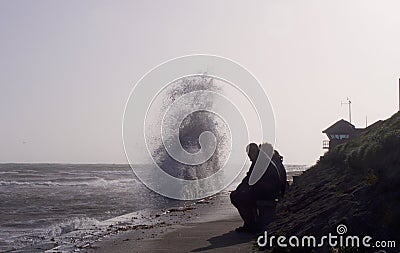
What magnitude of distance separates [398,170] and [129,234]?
13.8m

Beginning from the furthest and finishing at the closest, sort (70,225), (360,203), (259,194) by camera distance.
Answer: (70,225) → (259,194) → (360,203)

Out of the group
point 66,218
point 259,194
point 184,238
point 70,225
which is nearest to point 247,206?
point 259,194

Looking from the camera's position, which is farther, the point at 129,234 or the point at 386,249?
the point at 129,234

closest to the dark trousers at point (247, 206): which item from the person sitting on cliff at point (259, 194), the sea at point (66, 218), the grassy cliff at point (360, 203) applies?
the person sitting on cliff at point (259, 194)

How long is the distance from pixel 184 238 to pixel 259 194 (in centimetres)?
318

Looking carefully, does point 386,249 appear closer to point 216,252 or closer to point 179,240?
point 216,252

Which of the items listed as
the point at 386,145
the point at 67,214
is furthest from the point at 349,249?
the point at 67,214

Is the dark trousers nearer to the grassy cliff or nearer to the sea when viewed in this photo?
the grassy cliff

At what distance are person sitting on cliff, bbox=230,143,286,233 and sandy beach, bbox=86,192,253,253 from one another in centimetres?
75

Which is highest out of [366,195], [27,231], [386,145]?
[386,145]

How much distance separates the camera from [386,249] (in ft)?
36.4

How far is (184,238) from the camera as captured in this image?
2152 centimetres

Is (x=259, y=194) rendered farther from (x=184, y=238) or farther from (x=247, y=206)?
(x=184, y=238)

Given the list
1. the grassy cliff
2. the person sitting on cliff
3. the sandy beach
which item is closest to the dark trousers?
the person sitting on cliff
